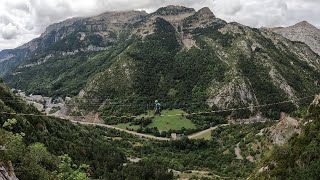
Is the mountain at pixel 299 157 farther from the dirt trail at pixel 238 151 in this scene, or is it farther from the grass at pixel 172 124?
the grass at pixel 172 124

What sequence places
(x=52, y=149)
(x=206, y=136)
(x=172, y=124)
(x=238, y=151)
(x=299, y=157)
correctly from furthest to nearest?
(x=172, y=124) → (x=206, y=136) → (x=238, y=151) → (x=52, y=149) → (x=299, y=157)

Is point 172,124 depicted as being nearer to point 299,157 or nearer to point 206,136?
point 206,136

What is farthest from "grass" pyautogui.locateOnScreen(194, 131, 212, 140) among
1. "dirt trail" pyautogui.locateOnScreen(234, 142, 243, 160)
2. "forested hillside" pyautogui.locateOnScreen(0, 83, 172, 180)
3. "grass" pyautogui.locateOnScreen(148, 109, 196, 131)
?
"forested hillside" pyautogui.locateOnScreen(0, 83, 172, 180)

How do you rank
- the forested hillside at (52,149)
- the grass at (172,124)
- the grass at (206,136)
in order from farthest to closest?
the grass at (172,124) < the grass at (206,136) < the forested hillside at (52,149)

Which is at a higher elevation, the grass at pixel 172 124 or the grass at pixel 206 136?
the grass at pixel 172 124

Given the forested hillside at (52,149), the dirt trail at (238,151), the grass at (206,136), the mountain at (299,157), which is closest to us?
the forested hillside at (52,149)

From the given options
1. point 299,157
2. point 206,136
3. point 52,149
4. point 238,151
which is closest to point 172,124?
point 206,136

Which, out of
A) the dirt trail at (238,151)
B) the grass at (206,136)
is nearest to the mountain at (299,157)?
the dirt trail at (238,151)

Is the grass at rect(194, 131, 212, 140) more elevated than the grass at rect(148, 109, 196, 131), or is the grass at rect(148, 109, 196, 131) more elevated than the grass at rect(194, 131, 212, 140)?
the grass at rect(148, 109, 196, 131)

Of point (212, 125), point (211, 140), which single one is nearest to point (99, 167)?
point (211, 140)

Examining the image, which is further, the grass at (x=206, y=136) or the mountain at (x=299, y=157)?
the grass at (x=206, y=136)

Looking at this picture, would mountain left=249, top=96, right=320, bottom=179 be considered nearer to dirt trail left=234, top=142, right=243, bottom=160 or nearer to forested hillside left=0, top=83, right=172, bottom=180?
forested hillside left=0, top=83, right=172, bottom=180

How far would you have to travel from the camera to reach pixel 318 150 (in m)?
57.8

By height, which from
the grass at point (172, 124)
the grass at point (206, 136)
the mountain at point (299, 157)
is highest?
the mountain at point (299, 157)
